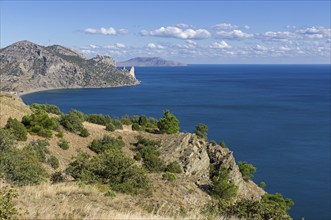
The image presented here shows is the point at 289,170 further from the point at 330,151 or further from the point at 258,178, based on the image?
the point at 330,151

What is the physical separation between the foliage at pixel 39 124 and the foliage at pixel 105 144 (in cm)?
482

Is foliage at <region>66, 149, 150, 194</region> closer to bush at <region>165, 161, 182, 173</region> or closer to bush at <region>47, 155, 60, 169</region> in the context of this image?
bush at <region>47, 155, 60, 169</region>

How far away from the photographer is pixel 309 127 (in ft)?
366

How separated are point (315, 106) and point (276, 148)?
258 ft

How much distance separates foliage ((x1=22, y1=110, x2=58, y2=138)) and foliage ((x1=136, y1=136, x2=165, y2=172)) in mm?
10039

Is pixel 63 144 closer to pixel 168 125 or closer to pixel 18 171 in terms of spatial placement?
pixel 18 171

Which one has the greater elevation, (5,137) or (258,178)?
(5,137)

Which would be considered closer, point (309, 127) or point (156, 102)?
point (309, 127)

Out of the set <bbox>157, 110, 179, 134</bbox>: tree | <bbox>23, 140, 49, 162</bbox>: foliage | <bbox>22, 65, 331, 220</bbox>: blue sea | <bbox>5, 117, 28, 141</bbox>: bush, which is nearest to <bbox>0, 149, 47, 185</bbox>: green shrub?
<bbox>23, 140, 49, 162</bbox>: foliage

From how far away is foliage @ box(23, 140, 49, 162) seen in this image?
28962mm

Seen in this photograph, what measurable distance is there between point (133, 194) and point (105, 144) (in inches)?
800

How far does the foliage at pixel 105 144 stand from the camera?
36.8m

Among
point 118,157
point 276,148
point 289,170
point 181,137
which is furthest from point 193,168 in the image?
point 276,148

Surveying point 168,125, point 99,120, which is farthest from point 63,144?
point 168,125
